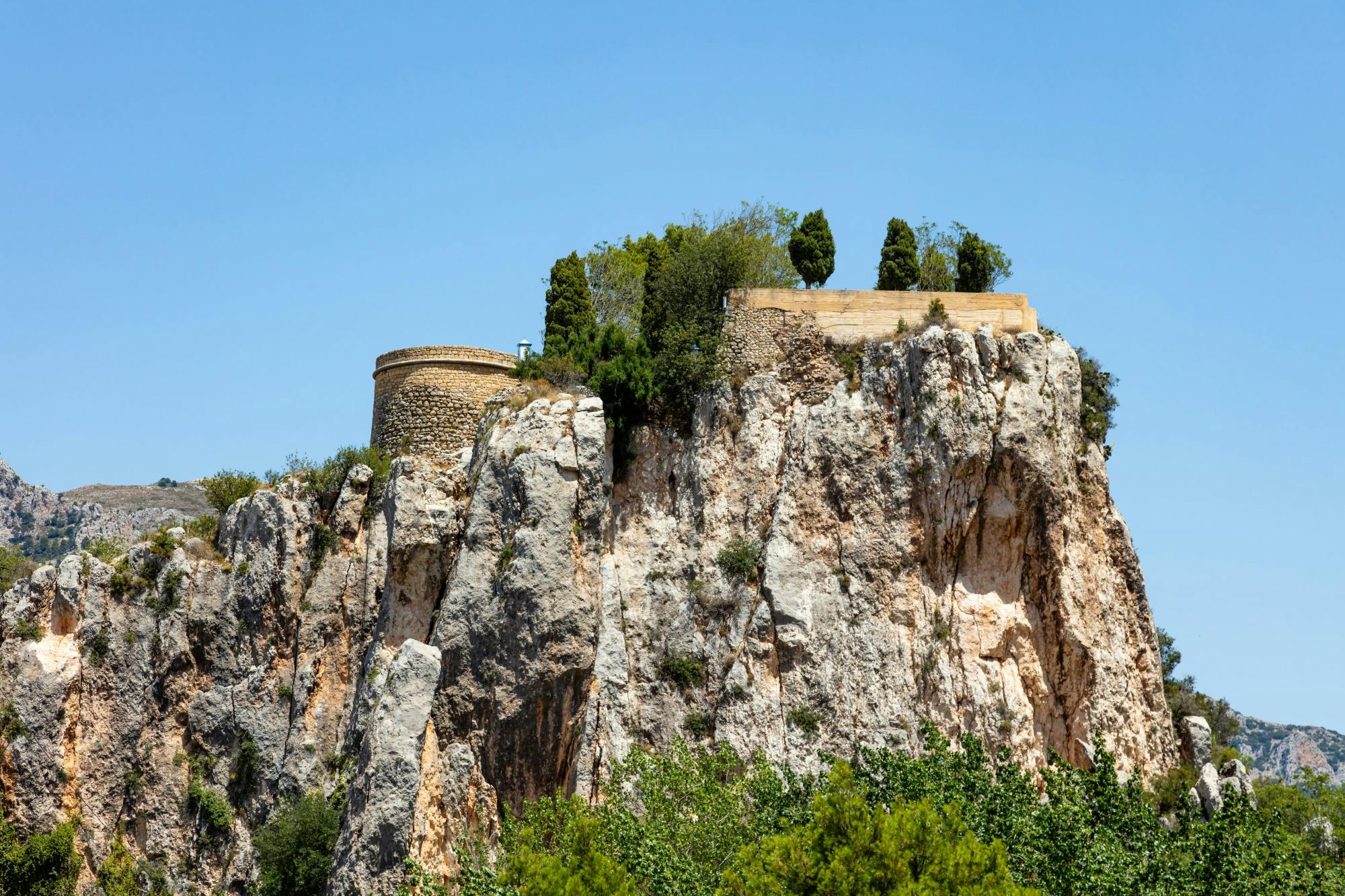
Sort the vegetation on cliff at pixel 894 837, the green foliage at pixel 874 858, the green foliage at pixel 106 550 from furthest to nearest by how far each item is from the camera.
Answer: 1. the green foliage at pixel 106 550
2. the vegetation on cliff at pixel 894 837
3. the green foliage at pixel 874 858

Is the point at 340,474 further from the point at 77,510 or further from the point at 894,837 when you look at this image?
the point at 77,510

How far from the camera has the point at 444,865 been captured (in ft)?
117

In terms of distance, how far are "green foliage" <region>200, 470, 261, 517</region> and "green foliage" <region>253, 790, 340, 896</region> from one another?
31.0 feet

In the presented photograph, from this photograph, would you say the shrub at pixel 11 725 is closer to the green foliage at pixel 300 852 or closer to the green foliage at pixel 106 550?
the green foliage at pixel 106 550

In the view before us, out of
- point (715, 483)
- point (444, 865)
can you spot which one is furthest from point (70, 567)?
point (715, 483)

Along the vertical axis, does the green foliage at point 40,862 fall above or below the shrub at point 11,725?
below

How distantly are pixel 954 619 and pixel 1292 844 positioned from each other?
28.5 feet

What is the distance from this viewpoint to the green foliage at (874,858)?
26.0 metres

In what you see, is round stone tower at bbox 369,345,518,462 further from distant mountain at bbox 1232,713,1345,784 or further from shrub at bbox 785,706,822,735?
distant mountain at bbox 1232,713,1345,784

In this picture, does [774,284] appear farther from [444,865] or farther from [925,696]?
[444,865]

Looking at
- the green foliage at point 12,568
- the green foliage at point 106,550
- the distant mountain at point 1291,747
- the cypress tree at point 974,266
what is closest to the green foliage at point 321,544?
the green foliage at point 106,550

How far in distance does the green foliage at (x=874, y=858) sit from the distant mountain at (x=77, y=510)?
82527 millimetres

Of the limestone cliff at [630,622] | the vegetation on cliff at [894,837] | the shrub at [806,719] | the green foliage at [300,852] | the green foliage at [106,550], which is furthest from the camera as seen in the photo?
the green foliage at [106,550]

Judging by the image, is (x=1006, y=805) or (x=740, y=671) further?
(x=740, y=671)
